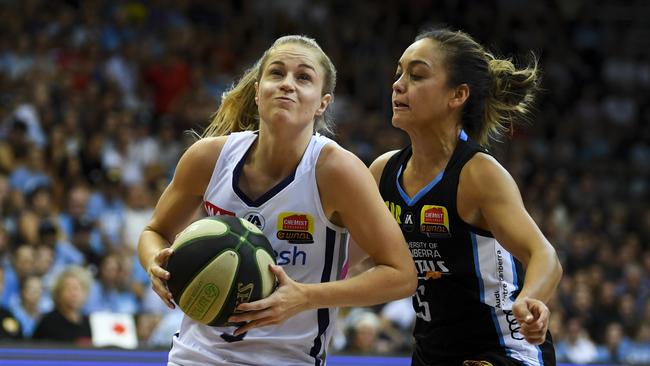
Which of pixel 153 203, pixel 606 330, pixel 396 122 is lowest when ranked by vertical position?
pixel 606 330

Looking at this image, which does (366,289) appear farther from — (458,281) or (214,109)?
(214,109)

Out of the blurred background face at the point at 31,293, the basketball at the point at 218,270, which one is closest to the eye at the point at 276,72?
the basketball at the point at 218,270

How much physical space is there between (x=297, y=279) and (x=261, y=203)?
26 cm

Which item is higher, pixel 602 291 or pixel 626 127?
pixel 626 127

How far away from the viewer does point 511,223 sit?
122 inches

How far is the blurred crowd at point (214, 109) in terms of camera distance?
24.4 ft

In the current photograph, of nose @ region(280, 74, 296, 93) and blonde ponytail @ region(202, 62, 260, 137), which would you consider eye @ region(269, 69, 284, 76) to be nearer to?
nose @ region(280, 74, 296, 93)

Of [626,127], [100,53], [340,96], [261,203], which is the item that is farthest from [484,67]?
[626,127]

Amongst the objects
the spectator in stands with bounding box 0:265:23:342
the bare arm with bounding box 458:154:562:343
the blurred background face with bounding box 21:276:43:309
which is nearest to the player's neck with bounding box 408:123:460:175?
the bare arm with bounding box 458:154:562:343

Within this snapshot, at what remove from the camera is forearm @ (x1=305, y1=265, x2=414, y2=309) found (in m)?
2.85

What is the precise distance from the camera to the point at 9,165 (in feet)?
26.2

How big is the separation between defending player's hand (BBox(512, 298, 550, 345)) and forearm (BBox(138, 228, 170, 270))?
1.12m

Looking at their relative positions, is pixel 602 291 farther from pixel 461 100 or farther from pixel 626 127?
pixel 461 100

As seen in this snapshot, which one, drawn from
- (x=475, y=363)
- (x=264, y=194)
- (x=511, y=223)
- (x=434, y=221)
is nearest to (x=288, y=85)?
(x=264, y=194)
